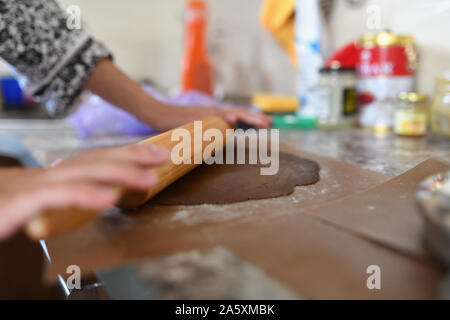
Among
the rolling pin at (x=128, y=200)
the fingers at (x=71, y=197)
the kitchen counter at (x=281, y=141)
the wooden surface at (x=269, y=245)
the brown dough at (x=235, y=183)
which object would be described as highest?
the fingers at (x=71, y=197)

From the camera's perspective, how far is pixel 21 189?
314mm

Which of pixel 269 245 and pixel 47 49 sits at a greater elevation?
pixel 47 49

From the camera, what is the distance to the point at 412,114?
91cm

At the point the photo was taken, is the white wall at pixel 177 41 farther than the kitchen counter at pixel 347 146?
Yes

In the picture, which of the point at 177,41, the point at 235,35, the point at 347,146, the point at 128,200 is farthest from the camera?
the point at 177,41

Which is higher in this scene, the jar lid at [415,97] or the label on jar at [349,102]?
the jar lid at [415,97]

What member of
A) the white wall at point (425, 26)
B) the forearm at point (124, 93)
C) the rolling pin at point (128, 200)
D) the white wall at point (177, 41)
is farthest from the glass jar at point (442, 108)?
the white wall at point (177, 41)

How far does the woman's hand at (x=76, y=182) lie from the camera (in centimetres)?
29

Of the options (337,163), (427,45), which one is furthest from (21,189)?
(427,45)

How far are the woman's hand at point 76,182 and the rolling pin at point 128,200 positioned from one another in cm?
1

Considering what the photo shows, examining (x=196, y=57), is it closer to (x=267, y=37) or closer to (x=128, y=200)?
(x=267, y=37)

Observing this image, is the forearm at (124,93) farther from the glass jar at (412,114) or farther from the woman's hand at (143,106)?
the glass jar at (412,114)

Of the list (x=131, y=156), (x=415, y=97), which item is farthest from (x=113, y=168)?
(x=415, y=97)

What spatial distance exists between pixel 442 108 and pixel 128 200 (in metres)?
0.75
